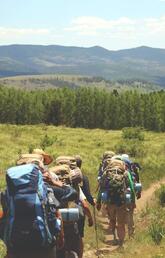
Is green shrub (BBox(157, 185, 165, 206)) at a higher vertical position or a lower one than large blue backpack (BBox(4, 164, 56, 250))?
lower

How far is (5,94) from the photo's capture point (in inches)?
3703

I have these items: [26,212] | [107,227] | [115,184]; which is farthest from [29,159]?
[107,227]

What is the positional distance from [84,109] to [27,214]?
3353 inches

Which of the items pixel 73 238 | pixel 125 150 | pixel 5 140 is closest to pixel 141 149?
pixel 125 150

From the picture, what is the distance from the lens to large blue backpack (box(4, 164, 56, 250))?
543 cm

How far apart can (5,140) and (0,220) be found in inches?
1344

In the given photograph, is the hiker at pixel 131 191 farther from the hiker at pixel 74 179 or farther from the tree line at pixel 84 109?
the tree line at pixel 84 109

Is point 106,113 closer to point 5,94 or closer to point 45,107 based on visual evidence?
point 45,107

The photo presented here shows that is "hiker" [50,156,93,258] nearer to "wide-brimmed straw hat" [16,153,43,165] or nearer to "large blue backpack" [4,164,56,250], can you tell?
"wide-brimmed straw hat" [16,153,43,165]

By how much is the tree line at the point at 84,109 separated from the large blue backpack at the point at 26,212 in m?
80.4

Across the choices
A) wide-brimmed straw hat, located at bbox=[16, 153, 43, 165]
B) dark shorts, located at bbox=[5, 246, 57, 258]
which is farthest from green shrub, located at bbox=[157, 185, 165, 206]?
dark shorts, located at bbox=[5, 246, 57, 258]

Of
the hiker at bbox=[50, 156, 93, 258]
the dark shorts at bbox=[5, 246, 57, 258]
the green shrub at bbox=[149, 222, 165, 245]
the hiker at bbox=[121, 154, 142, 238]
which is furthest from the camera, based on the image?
the hiker at bbox=[121, 154, 142, 238]

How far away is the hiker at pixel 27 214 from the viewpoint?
5.43 m

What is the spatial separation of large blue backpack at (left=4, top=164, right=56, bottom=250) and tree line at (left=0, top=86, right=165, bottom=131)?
8045 cm
